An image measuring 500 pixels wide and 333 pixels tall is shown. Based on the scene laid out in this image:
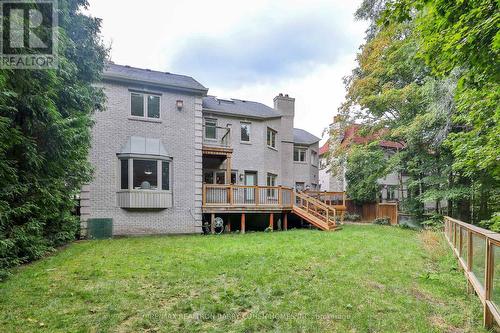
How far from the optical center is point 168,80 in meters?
12.7

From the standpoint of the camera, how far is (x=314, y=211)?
14.1 m

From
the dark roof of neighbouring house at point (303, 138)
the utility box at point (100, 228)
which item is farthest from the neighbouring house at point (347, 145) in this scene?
the utility box at point (100, 228)

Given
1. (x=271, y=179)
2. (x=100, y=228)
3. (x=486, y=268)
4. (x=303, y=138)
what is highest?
(x=303, y=138)

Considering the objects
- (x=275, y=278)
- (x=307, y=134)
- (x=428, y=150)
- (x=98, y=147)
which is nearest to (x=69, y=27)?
(x=98, y=147)

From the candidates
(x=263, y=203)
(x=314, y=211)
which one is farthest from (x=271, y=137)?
(x=314, y=211)

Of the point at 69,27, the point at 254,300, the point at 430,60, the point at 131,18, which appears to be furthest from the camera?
the point at 131,18

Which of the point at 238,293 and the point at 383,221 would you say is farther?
the point at 383,221

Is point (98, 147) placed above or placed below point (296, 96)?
below

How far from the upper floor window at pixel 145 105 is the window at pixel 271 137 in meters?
7.10

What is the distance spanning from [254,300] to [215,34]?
15770 mm

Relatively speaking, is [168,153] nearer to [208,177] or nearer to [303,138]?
[208,177]

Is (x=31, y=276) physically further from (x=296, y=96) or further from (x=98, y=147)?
(x=296, y=96)

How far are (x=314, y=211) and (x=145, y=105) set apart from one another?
9085 mm

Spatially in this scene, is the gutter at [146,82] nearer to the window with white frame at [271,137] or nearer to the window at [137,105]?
the window at [137,105]
